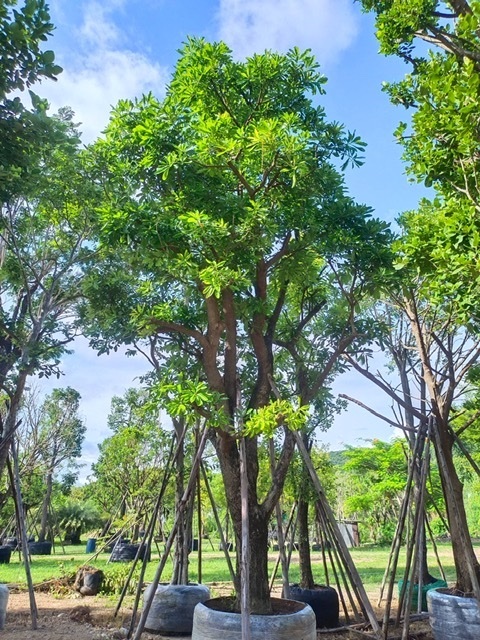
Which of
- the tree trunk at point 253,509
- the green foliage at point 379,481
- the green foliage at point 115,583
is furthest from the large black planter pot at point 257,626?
the green foliage at point 379,481

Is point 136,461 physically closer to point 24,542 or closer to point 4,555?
point 4,555

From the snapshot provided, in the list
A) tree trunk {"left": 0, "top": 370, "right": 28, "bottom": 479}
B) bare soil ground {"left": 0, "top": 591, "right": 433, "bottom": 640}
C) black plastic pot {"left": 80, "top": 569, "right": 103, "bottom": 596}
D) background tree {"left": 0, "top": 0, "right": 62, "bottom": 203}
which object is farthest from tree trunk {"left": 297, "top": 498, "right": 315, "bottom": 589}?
background tree {"left": 0, "top": 0, "right": 62, "bottom": 203}

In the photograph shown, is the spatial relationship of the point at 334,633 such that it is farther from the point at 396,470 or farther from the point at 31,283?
the point at 396,470

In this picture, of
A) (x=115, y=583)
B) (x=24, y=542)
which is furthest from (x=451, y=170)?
(x=115, y=583)

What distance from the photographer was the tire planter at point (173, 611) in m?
5.60

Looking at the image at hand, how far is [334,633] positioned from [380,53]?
6.67 meters

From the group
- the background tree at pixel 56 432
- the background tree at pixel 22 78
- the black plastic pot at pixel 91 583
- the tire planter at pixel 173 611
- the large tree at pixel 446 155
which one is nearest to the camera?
the background tree at pixel 22 78

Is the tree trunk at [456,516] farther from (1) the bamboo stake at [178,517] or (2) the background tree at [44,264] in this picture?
(2) the background tree at [44,264]

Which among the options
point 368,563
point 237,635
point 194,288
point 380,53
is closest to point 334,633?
point 237,635

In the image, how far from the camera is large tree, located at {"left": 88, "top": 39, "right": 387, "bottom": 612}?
403 centimetres

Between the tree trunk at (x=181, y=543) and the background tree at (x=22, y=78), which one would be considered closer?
the background tree at (x=22, y=78)

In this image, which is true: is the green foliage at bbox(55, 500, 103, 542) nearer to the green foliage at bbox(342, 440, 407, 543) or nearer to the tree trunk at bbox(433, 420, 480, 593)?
the green foliage at bbox(342, 440, 407, 543)

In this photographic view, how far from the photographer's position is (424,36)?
5.38 m

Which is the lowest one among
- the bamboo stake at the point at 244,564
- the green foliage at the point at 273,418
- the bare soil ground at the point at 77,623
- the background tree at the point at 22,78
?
the bare soil ground at the point at 77,623
